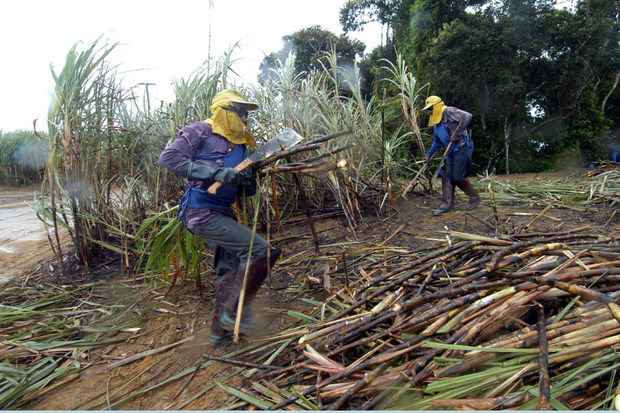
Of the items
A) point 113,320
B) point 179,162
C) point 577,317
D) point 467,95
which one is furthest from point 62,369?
point 467,95

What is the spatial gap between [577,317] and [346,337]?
43.0 inches

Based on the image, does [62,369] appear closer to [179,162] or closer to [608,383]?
[179,162]

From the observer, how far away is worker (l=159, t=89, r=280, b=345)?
277 cm

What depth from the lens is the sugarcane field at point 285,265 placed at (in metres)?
1.97

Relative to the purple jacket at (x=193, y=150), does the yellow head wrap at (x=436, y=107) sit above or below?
above

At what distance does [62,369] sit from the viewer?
277 centimetres

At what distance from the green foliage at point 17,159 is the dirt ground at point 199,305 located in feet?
38.2

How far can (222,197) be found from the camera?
2.88m

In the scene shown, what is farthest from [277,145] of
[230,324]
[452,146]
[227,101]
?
[452,146]

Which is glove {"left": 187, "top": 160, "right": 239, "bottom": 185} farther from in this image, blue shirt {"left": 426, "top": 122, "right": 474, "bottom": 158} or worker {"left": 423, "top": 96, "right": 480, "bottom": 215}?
blue shirt {"left": 426, "top": 122, "right": 474, "bottom": 158}

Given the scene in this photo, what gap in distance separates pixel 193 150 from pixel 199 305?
1362 millimetres

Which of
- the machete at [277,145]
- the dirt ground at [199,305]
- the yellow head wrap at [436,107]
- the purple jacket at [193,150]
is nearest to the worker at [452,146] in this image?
the yellow head wrap at [436,107]

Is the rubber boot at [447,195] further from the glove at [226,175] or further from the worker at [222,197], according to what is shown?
the glove at [226,175]

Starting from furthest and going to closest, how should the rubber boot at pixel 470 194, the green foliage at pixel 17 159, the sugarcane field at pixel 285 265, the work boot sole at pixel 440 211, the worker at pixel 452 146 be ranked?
the green foliage at pixel 17 159 → the rubber boot at pixel 470 194 → the worker at pixel 452 146 → the work boot sole at pixel 440 211 → the sugarcane field at pixel 285 265
